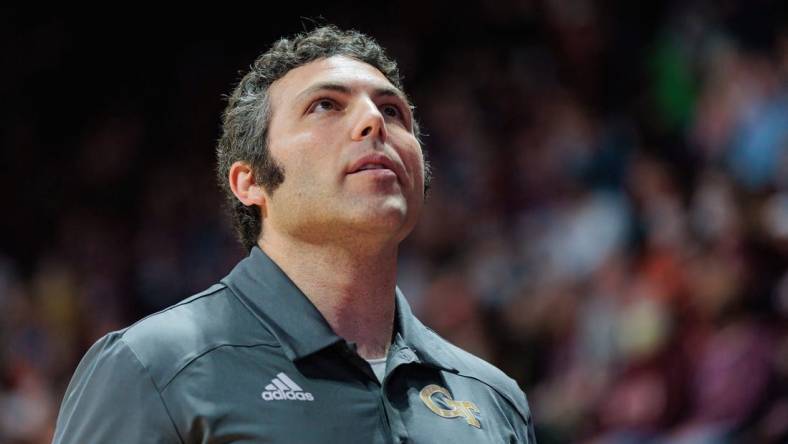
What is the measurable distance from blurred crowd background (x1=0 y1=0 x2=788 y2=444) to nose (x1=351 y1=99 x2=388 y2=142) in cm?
260

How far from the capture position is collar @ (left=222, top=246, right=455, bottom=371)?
2496mm

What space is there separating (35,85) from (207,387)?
8.58m

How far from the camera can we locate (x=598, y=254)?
21.1ft

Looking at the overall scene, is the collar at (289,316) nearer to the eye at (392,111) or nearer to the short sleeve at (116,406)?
the short sleeve at (116,406)

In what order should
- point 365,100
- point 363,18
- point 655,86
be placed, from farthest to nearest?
point 363,18
point 655,86
point 365,100

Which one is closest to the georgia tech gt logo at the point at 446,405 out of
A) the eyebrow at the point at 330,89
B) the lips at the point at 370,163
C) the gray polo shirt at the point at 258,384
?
the gray polo shirt at the point at 258,384

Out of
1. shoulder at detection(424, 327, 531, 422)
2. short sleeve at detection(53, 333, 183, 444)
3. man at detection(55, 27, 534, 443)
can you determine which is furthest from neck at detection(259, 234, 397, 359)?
short sleeve at detection(53, 333, 183, 444)

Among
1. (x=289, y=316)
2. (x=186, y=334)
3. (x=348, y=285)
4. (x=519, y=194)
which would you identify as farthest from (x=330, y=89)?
(x=519, y=194)

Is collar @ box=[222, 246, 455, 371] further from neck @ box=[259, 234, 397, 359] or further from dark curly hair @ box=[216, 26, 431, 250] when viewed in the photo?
Answer: dark curly hair @ box=[216, 26, 431, 250]

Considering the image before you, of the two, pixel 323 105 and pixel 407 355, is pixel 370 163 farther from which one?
pixel 407 355

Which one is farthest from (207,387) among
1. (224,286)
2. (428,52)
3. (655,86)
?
(428,52)

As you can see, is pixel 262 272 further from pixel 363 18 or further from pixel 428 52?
pixel 363 18

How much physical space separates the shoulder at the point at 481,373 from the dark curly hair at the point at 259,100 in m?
0.49

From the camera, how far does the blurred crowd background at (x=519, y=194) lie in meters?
5.36
